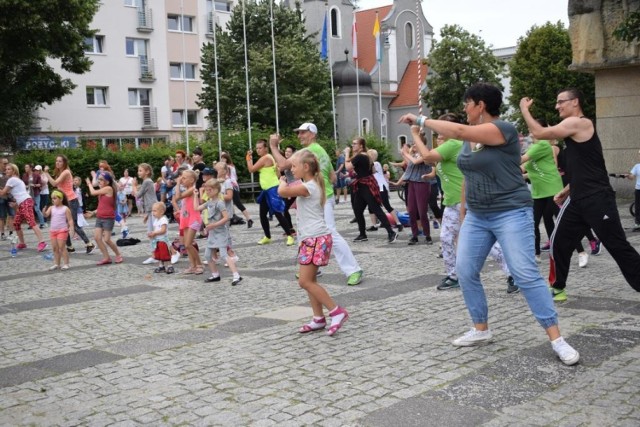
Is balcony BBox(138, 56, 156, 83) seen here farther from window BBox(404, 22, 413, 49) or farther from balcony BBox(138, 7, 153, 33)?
window BBox(404, 22, 413, 49)

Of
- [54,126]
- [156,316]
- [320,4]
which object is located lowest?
[156,316]

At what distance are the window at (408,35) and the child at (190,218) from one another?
219ft

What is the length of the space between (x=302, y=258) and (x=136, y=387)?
2.01m

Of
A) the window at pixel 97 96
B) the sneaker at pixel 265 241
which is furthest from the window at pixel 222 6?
the sneaker at pixel 265 241

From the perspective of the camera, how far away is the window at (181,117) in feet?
178

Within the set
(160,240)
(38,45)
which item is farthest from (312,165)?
(38,45)

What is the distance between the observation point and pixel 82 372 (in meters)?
6.05

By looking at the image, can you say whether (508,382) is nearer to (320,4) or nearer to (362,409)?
(362,409)

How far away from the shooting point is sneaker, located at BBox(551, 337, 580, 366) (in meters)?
5.51

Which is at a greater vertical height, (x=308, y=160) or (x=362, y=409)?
(x=308, y=160)

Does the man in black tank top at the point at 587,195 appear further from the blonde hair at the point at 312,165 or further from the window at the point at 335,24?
the window at the point at 335,24

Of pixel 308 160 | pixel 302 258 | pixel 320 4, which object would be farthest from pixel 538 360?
pixel 320 4

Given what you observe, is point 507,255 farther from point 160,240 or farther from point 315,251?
point 160,240

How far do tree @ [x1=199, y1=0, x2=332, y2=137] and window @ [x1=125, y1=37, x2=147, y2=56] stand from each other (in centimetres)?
430
